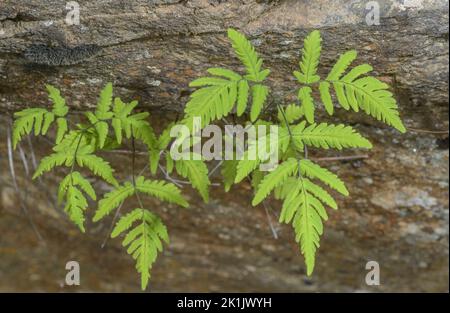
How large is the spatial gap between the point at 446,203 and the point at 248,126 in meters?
1.44

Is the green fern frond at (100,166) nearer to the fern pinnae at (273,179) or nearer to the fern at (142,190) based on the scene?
the fern at (142,190)

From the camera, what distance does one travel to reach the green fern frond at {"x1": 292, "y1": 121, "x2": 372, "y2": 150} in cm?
258

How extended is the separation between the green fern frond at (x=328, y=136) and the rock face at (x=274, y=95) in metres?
0.33

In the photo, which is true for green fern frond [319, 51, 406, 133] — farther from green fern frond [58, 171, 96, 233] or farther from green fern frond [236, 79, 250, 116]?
green fern frond [58, 171, 96, 233]

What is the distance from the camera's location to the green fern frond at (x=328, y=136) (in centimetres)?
258

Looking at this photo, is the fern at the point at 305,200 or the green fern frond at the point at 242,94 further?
the green fern frond at the point at 242,94

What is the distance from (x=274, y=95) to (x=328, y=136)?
655mm

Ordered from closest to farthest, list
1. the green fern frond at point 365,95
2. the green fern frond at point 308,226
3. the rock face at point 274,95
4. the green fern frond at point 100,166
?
1. the green fern frond at point 308,226
2. the green fern frond at point 365,95
3. the green fern frond at point 100,166
4. the rock face at point 274,95

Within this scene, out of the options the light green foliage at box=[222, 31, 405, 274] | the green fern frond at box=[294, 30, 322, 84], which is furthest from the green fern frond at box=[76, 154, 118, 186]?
the green fern frond at box=[294, 30, 322, 84]

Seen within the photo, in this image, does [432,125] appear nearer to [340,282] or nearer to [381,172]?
[381,172]

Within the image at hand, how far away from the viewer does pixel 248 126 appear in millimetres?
3092

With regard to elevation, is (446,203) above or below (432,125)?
below

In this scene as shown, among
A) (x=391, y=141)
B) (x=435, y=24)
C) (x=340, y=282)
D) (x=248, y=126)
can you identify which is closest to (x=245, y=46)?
(x=248, y=126)

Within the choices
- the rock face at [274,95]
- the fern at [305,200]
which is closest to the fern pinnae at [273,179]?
the fern at [305,200]
